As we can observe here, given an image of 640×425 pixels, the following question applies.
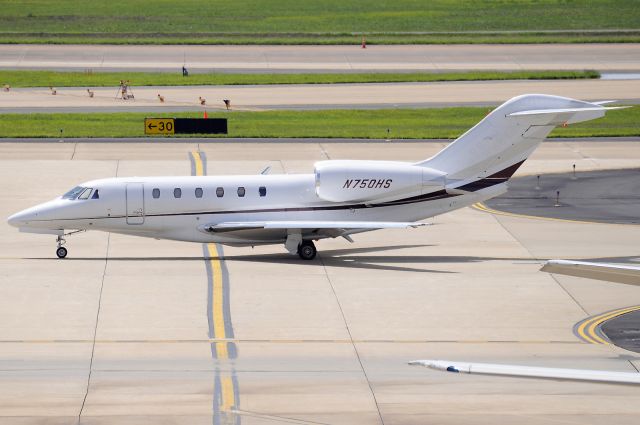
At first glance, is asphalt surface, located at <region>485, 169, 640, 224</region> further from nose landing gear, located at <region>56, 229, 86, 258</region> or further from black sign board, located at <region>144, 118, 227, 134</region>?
nose landing gear, located at <region>56, 229, 86, 258</region>

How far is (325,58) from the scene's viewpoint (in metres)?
84.1

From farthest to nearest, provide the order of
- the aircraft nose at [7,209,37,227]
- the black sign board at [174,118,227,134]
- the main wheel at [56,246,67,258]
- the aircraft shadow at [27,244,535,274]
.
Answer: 1. the black sign board at [174,118,227,134]
2. the main wheel at [56,246,67,258]
3. the aircraft nose at [7,209,37,227]
4. the aircraft shadow at [27,244,535,274]

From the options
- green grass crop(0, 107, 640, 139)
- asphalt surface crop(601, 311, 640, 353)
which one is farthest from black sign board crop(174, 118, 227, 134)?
asphalt surface crop(601, 311, 640, 353)

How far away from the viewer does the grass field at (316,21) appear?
94.3 meters

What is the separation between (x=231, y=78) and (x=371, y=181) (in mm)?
39210

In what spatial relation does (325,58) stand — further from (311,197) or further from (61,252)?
(61,252)

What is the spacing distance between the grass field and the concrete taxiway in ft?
163

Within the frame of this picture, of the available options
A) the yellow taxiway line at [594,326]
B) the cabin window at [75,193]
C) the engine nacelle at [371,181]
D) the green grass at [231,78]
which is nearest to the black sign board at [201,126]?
the green grass at [231,78]

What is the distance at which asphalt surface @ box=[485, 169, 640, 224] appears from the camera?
45.8 metres

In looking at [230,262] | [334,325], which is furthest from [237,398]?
[230,262]

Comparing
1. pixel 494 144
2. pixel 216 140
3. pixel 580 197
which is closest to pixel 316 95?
pixel 216 140

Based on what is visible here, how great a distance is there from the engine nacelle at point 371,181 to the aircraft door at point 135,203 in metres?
5.44

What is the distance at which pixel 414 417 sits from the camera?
77.9ft

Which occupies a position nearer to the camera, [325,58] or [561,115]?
[561,115]
